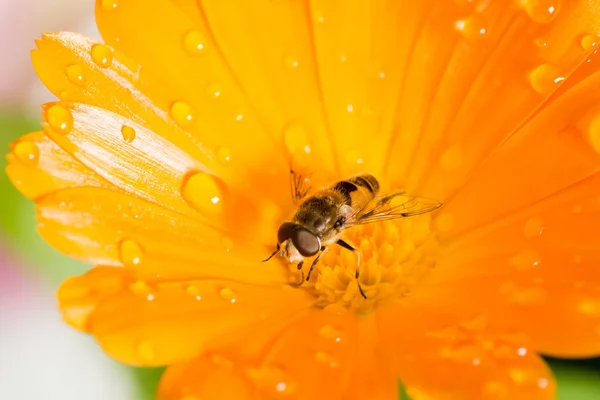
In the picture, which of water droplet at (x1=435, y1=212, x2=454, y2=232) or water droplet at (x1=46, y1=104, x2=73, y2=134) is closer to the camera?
water droplet at (x1=46, y1=104, x2=73, y2=134)

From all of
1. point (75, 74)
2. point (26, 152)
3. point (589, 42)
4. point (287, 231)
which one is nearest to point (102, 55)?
Result: point (75, 74)

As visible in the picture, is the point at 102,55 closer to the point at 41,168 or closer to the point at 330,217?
the point at 41,168

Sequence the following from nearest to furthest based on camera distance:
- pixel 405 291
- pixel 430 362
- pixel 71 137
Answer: pixel 430 362 < pixel 71 137 < pixel 405 291

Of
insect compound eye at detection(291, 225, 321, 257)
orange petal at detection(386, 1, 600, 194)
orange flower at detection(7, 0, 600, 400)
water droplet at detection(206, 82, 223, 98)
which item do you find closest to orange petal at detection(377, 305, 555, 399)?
orange flower at detection(7, 0, 600, 400)

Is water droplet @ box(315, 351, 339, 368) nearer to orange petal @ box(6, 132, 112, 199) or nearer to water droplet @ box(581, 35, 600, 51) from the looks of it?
orange petal @ box(6, 132, 112, 199)

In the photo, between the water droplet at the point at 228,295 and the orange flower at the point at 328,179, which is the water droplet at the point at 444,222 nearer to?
the orange flower at the point at 328,179

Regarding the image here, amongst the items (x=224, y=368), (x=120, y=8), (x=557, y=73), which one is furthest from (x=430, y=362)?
(x=120, y=8)

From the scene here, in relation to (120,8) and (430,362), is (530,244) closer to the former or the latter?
(430,362)
